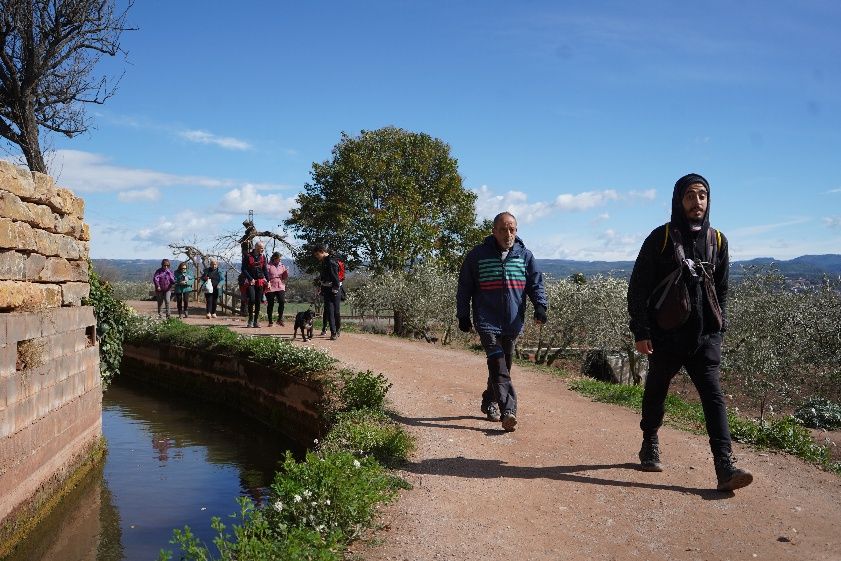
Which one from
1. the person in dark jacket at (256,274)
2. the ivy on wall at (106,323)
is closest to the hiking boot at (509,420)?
the ivy on wall at (106,323)

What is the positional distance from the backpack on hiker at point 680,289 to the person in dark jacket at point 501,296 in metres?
1.62

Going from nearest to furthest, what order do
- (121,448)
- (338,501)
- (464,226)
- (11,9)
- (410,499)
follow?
(338,501) → (410,499) → (121,448) → (11,9) → (464,226)

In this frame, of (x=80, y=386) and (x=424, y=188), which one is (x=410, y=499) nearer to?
(x=80, y=386)

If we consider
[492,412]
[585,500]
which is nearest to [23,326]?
[492,412]

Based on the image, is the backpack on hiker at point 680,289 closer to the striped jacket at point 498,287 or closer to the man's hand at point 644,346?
the man's hand at point 644,346

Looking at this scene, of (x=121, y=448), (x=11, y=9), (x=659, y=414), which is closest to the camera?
(x=659, y=414)

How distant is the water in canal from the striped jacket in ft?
10.5

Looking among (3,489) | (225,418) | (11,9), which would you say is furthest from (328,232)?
(3,489)

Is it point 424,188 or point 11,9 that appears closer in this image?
point 11,9

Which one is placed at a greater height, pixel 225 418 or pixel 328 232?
pixel 328 232

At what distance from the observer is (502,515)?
4703 mm

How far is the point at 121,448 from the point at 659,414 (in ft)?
25.3

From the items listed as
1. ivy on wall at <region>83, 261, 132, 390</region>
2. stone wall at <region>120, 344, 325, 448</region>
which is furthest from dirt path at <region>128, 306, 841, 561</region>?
ivy on wall at <region>83, 261, 132, 390</region>

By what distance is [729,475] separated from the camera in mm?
4918
